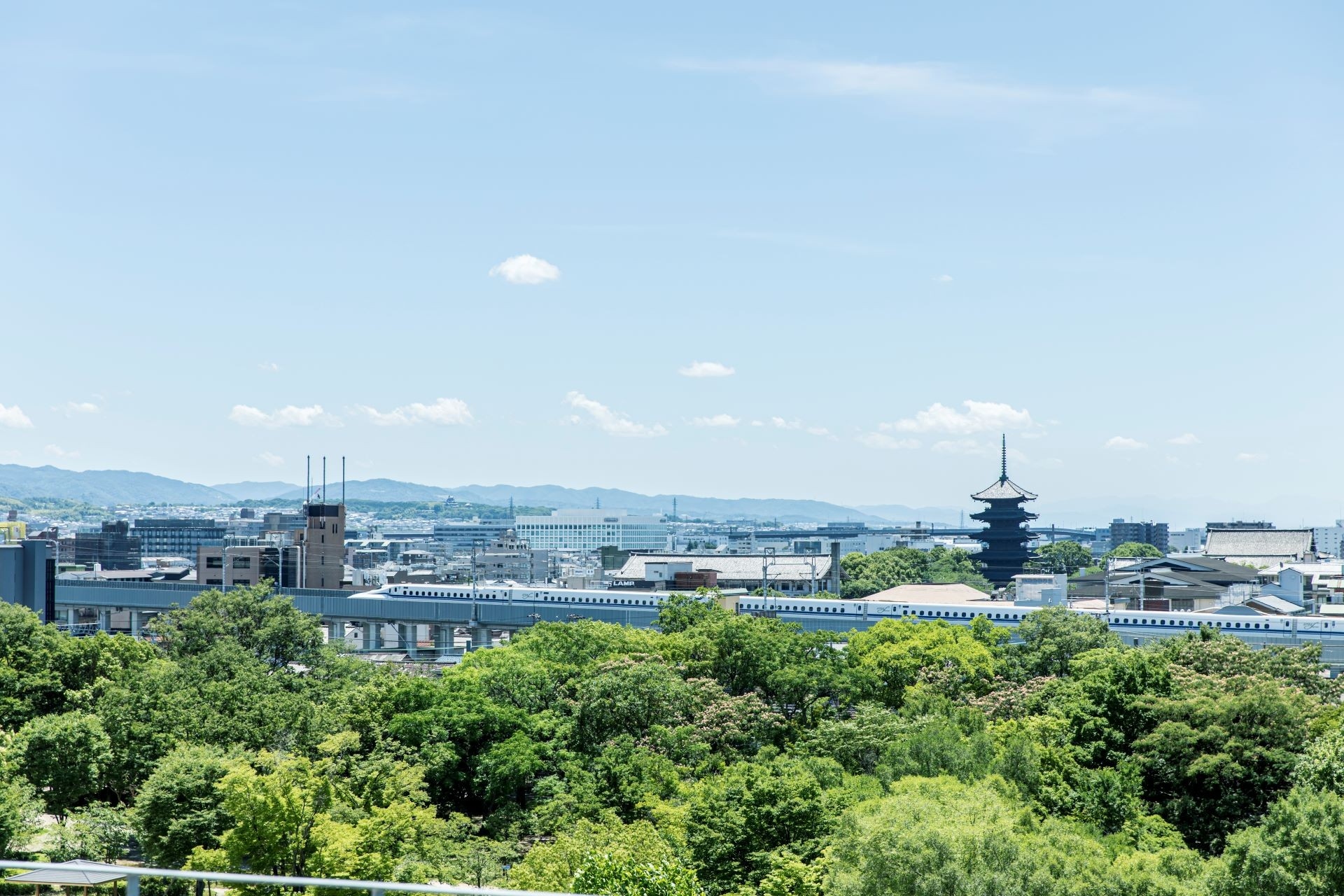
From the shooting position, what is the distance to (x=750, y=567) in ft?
384

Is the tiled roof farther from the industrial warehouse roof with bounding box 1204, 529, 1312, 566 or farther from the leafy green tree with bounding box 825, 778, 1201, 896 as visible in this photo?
the leafy green tree with bounding box 825, 778, 1201, 896

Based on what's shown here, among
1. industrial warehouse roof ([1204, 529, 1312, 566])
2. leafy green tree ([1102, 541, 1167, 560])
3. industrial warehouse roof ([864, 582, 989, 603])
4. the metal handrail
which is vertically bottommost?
industrial warehouse roof ([864, 582, 989, 603])

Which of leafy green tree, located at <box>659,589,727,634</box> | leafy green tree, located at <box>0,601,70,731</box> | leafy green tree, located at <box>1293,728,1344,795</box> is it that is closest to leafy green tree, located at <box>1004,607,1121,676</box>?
leafy green tree, located at <box>659,589,727,634</box>

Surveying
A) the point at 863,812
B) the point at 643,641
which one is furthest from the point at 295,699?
the point at 863,812

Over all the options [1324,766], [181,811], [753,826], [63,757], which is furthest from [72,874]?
[63,757]

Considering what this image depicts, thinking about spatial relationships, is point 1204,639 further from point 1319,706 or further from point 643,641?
point 643,641

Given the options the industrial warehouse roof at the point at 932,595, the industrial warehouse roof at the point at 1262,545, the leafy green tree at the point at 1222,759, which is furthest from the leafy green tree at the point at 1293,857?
the industrial warehouse roof at the point at 1262,545

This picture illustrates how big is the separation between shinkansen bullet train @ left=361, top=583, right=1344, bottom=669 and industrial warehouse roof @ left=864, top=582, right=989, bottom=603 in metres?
3.28

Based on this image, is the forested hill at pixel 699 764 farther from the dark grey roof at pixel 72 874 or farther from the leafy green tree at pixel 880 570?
the leafy green tree at pixel 880 570

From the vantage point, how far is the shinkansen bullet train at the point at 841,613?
60.5m

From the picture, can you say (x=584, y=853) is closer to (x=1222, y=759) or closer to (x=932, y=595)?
(x=1222, y=759)

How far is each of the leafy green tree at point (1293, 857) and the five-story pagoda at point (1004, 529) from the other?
84159 mm

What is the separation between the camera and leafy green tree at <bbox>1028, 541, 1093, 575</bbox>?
13138cm

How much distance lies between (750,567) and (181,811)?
94.3 metres
